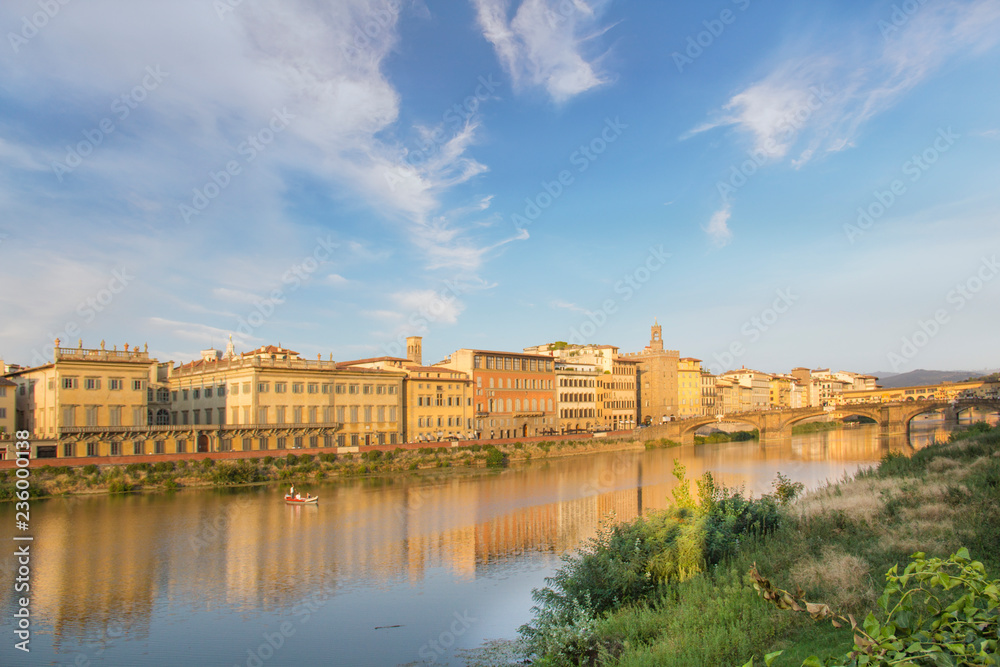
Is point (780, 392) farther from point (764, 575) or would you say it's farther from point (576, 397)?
point (764, 575)

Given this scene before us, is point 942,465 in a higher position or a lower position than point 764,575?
higher

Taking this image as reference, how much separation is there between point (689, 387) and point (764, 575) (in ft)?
307

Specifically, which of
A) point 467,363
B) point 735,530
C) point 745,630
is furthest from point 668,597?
point 467,363

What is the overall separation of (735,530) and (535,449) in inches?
1893

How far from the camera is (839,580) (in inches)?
396

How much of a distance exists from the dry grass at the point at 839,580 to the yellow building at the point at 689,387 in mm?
90149

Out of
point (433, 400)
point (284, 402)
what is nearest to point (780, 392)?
point (433, 400)

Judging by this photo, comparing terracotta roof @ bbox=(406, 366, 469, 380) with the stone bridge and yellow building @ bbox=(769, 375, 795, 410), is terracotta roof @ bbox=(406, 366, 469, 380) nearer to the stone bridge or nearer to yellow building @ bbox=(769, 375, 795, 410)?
the stone bridge

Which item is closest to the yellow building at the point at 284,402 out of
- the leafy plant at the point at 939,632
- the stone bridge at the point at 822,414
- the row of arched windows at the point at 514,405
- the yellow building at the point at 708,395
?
the row of arched windows at the point at 514,405

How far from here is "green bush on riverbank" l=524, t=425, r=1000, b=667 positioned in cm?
896

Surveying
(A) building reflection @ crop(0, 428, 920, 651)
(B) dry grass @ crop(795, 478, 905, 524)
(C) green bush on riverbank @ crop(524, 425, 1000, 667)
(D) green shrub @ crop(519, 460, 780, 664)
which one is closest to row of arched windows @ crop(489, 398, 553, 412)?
(A) building reflection @ crop(0, 428, 920, 651)

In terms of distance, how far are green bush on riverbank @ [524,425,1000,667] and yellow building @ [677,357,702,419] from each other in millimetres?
83957

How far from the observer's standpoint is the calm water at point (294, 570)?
15.4 meters

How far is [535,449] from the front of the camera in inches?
2504
